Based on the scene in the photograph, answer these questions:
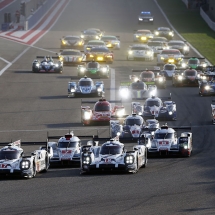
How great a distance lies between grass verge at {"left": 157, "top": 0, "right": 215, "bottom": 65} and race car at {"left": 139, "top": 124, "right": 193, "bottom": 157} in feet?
156

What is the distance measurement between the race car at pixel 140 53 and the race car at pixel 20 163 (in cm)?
5350

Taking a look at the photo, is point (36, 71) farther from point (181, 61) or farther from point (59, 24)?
point (59, 24)

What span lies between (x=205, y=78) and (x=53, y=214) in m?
43.9

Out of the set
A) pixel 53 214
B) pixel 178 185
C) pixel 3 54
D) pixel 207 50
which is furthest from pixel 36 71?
pixel 53 214

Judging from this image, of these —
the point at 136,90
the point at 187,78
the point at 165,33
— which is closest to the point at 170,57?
the point at 187,78

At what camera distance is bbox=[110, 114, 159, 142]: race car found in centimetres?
4575

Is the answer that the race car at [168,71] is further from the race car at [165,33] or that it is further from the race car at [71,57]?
the race car at [165,33]

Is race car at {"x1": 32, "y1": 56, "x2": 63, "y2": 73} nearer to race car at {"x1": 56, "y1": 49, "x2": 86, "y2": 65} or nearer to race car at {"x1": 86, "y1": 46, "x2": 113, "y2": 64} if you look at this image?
race car at {"x1": 56, "y1": 49, "x2": 86, "y2": 65}

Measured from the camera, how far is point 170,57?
85.8 meters

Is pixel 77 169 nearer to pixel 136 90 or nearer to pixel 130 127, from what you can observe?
pixel 130 127

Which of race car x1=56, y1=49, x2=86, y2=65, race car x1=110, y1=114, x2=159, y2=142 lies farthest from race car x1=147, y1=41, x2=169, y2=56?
race car x1=110, y1=114, x2=159, y2=142

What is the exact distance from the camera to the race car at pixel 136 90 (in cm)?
6312

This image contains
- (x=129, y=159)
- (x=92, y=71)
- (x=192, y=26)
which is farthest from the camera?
(x=192, y=26)

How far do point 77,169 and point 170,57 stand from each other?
1898 inches
